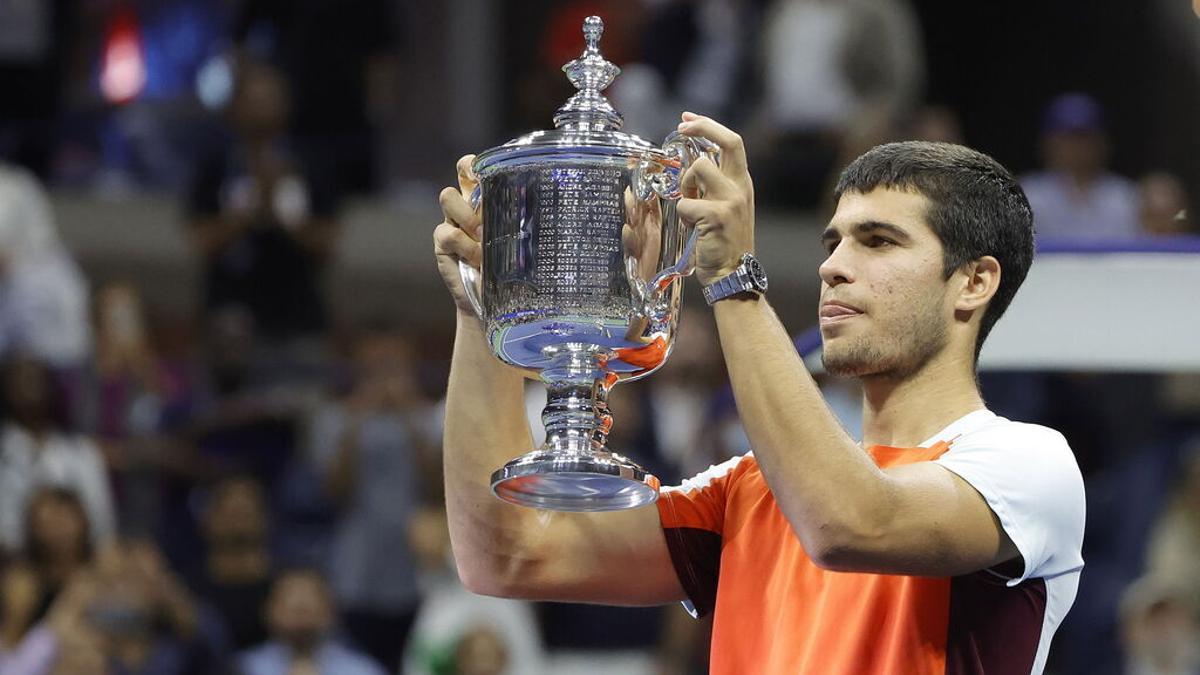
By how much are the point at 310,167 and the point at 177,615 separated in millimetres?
2757

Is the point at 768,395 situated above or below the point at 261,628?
above

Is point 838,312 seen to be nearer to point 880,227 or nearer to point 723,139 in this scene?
point 880,227

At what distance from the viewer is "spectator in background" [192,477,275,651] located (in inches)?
304

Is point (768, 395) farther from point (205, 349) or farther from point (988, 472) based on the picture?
point (205, 349)

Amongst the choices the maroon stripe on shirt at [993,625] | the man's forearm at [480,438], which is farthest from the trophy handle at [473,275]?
the maroon stripe on shirt at [993,625]

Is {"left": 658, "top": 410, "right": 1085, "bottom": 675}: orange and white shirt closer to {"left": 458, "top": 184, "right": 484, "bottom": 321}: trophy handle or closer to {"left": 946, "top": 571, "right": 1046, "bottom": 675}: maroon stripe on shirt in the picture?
{"left": 946, "top": 571, "right": 1046, "bottom": 675}: maroon stripe on shirt

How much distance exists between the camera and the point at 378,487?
8.14 m

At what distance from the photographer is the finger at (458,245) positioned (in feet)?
10.3

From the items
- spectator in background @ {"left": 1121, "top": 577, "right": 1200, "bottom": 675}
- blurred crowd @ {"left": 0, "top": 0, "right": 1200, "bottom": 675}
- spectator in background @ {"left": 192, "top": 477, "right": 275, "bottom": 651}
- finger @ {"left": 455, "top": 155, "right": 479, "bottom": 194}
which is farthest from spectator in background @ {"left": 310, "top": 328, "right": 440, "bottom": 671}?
finger @ {"left": 455, "top": 155, "right": 479, "bottom": 194}

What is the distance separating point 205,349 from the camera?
30.2ft

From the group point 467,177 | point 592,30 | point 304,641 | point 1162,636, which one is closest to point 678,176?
point 592,30

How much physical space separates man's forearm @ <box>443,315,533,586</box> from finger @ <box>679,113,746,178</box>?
0.62m

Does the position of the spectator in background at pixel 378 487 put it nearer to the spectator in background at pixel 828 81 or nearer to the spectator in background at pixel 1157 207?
the spectator in background at pixel 828 81

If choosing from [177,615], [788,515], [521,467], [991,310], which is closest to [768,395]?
[788,515]
